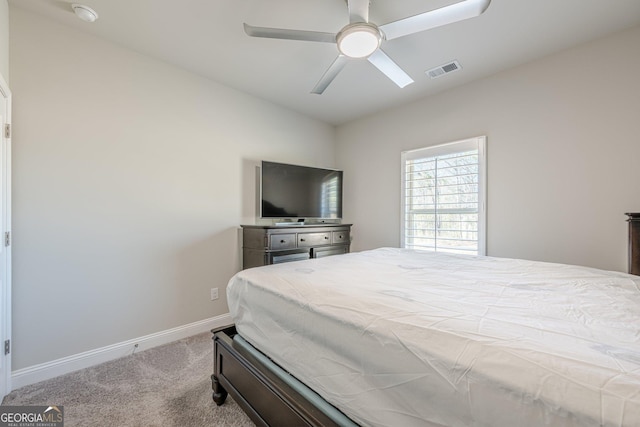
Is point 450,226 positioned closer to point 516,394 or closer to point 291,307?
point 291,307

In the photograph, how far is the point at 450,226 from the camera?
10.2 ft

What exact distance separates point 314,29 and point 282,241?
204cm

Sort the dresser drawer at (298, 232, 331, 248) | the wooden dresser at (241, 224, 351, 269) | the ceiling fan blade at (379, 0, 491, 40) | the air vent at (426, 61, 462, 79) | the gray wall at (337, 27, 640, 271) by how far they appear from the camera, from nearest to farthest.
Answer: the ceiling fan blade at (379, 0, 491, 40) → the gray wall at (337, 27, 640, 271) → the air vent at (426, 61, 462, 79) → the wooden dresser at (241, 224, 351, 269) → the dresser drawer at (298, 232, 331, 248)

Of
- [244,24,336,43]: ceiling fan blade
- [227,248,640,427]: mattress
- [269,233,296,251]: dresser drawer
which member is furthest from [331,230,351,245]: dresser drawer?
[244,24,336,43]: ceiling fan blade

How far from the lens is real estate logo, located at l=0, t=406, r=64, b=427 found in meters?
1.52

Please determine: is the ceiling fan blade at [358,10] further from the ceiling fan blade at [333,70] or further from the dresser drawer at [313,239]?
the dresser drawer at [313,239]

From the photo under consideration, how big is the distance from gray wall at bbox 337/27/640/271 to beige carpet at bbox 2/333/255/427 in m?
2.91

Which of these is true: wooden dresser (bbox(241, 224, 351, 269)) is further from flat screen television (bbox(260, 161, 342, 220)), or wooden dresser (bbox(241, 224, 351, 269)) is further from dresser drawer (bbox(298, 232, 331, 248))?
flat screen television (bbox(260, 161, 342, 220))

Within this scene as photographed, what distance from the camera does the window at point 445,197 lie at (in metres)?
2.91

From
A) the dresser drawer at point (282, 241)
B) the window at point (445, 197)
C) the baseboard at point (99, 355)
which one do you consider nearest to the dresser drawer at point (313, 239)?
the dresser drawer at point (282, 241)

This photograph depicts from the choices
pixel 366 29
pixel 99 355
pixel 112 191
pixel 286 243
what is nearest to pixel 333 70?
pixel 366 29

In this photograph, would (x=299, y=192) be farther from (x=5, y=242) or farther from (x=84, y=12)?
(x=5, y=242)

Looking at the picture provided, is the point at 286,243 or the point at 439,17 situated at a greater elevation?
the point at 439,17

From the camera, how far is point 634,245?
6.05ft
